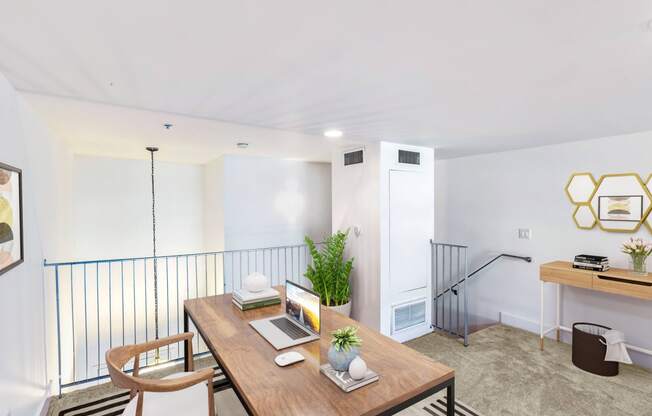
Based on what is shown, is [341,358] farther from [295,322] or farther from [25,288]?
[25,288]

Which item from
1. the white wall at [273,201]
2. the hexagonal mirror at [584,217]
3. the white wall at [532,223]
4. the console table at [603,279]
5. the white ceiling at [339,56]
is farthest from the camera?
the white wall at [273,201]

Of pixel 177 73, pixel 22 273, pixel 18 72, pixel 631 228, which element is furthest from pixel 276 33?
pixel 631 228

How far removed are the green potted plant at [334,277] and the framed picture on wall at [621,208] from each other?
2.90 metres

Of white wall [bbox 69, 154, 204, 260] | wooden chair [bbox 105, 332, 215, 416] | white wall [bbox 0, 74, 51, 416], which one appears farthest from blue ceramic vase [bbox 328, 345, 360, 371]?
white wall [bbox 69, 154, 204, 260]

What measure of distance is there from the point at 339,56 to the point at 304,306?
54.5 inches

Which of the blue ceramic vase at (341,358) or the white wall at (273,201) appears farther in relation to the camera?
the white wall at (273,201)

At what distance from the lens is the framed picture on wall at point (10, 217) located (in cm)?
169

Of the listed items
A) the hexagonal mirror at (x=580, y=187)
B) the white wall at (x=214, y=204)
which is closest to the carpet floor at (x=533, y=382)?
the hexagonal mirror at (x=580, y=187)

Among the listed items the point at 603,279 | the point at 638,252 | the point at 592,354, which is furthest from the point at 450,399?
the point at 638,252

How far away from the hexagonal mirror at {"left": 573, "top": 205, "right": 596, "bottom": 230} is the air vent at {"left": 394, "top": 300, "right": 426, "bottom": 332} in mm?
2044

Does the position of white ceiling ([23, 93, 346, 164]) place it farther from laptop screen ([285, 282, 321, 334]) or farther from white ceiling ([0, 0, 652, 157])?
laptop screen ([285, 282, 321, 334])

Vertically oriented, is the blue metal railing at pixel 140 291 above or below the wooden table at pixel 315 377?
below

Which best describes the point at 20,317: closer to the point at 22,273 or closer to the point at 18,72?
the point at 22,273

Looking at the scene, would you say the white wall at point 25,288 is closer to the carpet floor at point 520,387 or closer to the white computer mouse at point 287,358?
the carpet floor at point 520,387
